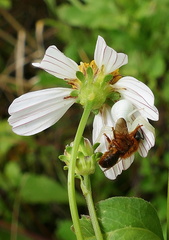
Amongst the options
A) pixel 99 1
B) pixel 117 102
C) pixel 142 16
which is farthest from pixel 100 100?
pixel 99 1

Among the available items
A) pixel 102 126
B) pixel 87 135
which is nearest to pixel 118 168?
pixel 102 126

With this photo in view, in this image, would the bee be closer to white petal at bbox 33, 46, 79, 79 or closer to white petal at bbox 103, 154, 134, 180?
white petal at bbox 103, 154, 134, 180

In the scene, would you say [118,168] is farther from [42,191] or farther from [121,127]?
[42,191]

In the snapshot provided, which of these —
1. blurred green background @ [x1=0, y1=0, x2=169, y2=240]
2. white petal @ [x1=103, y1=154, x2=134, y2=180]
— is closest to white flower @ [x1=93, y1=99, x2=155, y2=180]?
white petal @ [x1=103, y1=154, x2=134, y2=180]

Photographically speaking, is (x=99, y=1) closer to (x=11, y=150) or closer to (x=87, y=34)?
(x=87, y=34)

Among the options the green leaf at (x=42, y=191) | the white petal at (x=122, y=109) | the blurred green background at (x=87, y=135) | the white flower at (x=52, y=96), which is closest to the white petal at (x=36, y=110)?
the white flower at (x=52, y=96)
